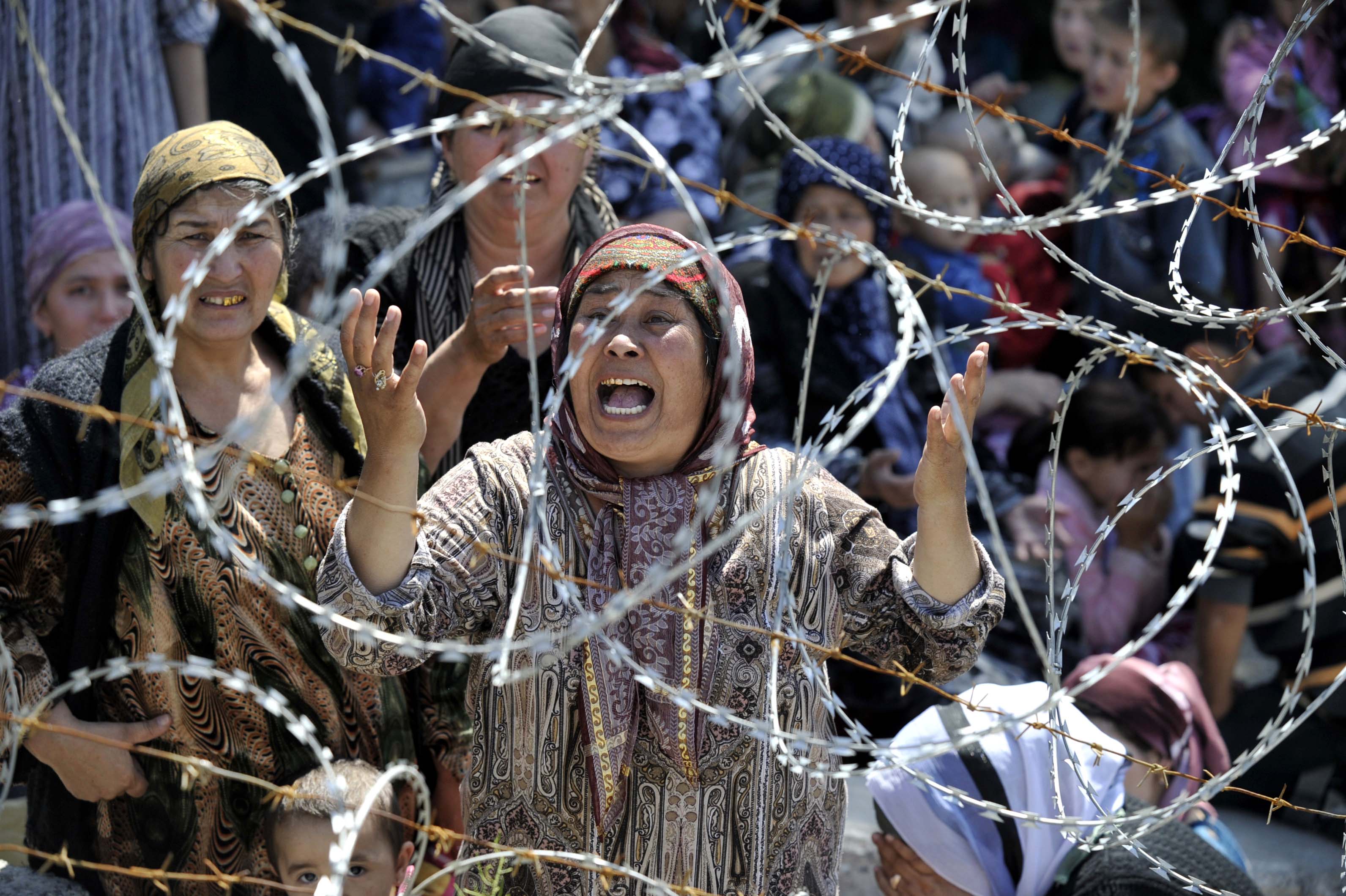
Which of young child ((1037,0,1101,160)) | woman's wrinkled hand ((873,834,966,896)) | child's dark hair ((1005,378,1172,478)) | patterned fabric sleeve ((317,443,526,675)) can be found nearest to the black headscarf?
patterned fabric sleeve ((317,443,526,675))

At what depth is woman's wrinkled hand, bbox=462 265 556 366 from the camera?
10.6ft

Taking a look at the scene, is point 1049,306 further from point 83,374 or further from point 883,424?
point 83,374

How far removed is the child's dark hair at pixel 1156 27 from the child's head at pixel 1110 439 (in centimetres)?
149

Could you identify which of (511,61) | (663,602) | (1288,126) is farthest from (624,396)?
(1288,126)

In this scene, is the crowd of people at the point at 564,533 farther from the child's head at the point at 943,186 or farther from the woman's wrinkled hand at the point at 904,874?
the child's head at the point at 943,186

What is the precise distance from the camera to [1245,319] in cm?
254

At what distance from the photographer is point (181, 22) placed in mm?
4996

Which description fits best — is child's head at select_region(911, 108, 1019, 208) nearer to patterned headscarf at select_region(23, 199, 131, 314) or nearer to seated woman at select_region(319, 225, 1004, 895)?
patterned headscarf at select_region(23, 199, 131, 314)

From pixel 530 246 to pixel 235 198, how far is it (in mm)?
912

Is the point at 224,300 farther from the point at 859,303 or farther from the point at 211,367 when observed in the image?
the point at 859,303

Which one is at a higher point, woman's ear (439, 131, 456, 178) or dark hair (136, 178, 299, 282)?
woman's ear (439, 131, 456, 178)

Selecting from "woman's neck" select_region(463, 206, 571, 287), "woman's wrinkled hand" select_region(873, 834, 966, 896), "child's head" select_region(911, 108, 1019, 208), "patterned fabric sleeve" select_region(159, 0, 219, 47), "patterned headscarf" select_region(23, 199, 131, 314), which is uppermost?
"patterned fabric sleeve" select_region(159, 0, 219, 47)

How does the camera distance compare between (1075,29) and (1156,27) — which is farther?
(1075,29)

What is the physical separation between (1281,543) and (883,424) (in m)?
1.47
